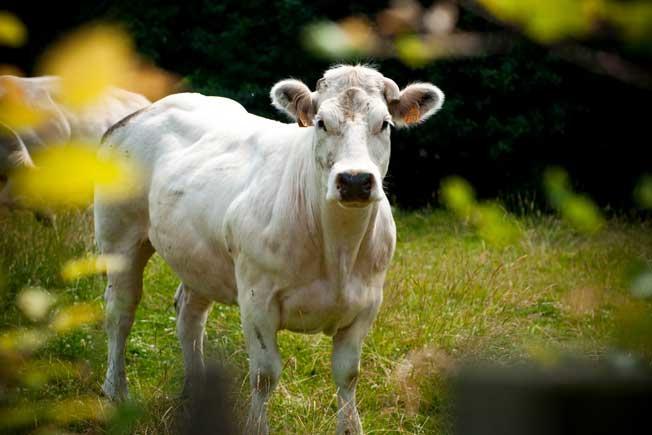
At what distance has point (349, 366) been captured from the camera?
4.38m

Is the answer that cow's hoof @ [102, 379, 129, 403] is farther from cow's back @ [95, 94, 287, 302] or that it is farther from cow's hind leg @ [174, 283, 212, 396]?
cow's back @ [95, 94, 287, 302]

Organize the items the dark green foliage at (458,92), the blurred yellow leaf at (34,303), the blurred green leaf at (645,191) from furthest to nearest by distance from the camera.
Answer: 1. the dark green foliage at (458,92)
2. the blurred yellow leaf at (34,303)
3. the blurred green leaf at (645,191)

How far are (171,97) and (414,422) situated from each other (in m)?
2.47

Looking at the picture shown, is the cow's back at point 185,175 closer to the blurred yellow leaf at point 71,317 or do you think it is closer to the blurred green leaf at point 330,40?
the blurred yellow leaf at point 71,317

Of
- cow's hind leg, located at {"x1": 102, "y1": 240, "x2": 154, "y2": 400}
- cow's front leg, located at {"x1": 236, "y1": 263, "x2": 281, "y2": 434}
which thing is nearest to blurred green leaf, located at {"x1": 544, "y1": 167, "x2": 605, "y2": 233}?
cow's front leg, located at {"x1": 236, "y1": 263, "x2": 281, "y2": 434}

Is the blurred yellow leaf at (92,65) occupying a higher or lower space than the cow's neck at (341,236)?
higher

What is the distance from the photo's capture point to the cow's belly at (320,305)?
4180 mm

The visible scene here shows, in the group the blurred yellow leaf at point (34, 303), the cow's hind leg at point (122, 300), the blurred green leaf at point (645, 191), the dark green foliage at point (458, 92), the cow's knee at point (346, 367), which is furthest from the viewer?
the dark green foliage at point (458, 92)

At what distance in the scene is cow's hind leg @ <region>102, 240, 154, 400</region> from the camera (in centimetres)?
544

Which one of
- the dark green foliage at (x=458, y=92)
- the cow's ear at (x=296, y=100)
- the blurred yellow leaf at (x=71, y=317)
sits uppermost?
the blurred yellow leaf at (x=71, y=317)

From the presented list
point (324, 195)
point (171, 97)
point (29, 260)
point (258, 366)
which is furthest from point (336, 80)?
point (29, 260)

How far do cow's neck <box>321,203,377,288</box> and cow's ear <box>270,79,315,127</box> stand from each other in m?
0.52

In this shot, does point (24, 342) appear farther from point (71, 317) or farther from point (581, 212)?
point (581, 212)

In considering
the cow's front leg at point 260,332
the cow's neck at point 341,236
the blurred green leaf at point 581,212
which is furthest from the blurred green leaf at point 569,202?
the cow's front leg at point 260,332
